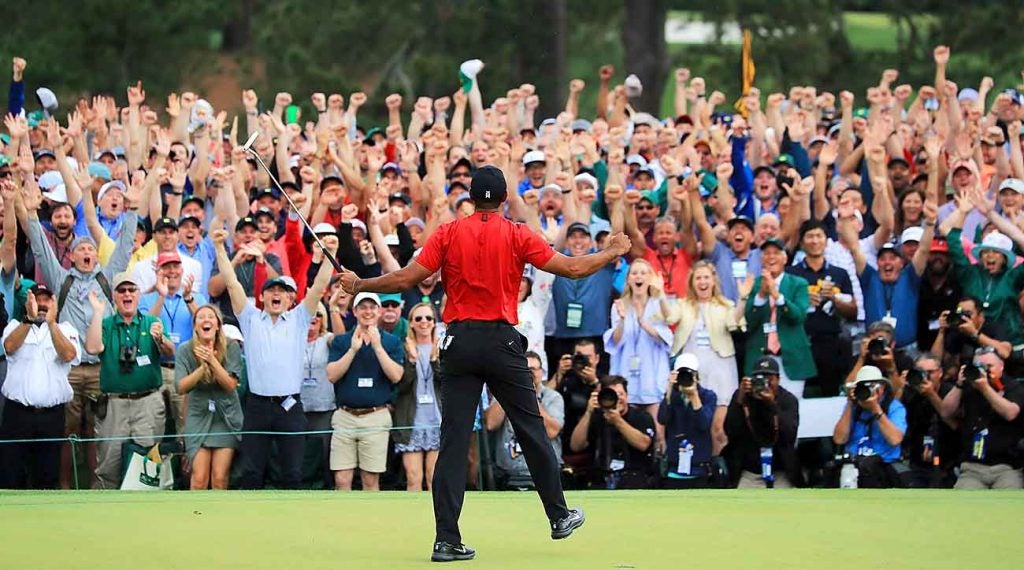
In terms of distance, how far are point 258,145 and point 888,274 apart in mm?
6326

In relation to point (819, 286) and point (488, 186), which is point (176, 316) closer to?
point (819, 286)

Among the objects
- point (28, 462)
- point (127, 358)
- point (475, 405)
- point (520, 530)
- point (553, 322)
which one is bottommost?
point (520, 530)

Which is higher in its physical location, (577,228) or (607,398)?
(577,228)

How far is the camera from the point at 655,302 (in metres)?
14.8

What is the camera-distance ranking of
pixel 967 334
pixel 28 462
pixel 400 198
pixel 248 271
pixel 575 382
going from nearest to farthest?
pixel 28 462 → pixel 967 334 → pixel 575 382 → pixel 248 271 → pixel 400 198

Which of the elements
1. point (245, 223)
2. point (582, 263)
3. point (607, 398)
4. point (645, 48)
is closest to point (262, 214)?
point (245, 223)

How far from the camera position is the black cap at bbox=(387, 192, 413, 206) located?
16.7 metres

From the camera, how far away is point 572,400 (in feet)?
47.4

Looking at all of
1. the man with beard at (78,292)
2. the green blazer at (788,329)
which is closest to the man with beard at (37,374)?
the man with beard at (78,292)

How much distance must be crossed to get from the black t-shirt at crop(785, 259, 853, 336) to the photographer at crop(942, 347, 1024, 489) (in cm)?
146

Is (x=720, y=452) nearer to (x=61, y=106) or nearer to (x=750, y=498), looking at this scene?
(x=750, y=498)

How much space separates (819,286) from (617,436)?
7.50 feet

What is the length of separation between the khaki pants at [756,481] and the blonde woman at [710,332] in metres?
0.62

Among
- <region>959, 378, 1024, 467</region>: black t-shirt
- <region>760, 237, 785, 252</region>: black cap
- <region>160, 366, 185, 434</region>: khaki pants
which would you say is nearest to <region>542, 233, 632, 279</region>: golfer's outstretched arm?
<region>959, 378, 1024, 467</region>: black t-shirt
